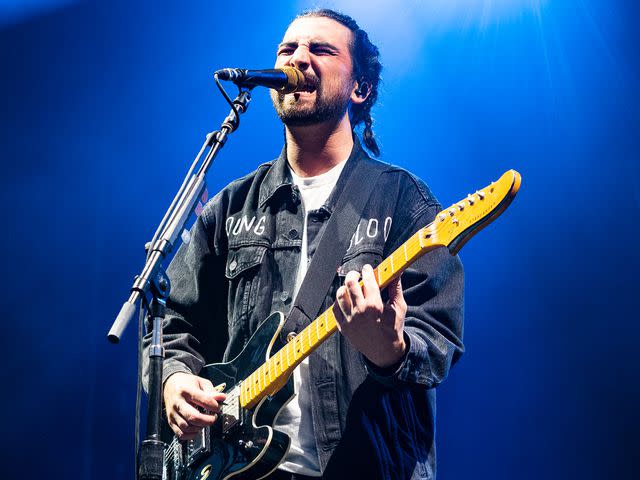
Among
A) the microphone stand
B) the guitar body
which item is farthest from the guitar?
the microphone stand

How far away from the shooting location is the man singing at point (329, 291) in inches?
77.0

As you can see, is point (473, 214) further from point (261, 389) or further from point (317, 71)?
point (317, 71)

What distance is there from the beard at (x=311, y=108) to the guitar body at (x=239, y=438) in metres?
0.78

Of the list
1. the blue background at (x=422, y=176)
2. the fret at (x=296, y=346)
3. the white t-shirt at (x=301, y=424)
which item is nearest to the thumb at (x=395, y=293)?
the fret at (x=296, y=346)

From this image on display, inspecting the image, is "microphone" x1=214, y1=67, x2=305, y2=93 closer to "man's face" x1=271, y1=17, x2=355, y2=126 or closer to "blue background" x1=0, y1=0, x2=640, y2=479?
"man's face" x1=271, y1=17, x2=355, y2=126

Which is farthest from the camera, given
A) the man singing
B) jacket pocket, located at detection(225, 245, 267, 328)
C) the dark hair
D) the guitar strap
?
the dark hair

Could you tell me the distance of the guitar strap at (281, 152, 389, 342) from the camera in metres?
2.18

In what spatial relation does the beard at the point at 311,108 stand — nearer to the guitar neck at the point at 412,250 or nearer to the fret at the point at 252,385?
the guitar neck at the point at 412,250

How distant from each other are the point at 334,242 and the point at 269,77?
1.83 feet

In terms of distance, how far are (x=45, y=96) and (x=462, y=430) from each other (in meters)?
2.61

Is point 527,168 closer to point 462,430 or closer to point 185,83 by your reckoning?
point 462,430

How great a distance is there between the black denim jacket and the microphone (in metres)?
0.33

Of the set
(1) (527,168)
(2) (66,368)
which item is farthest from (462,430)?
(2) (66,368)

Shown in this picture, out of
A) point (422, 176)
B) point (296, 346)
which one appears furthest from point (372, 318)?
point (422, 176)
